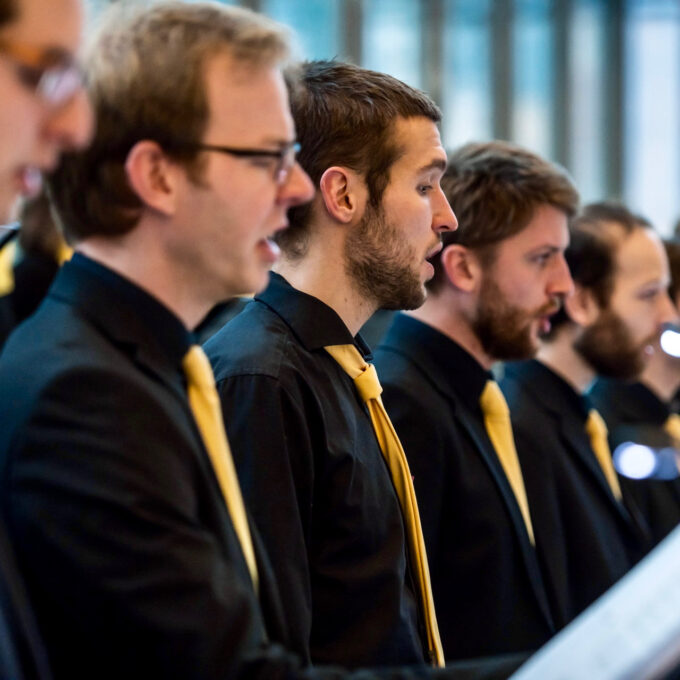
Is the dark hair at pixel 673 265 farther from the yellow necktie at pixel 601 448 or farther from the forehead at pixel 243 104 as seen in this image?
the forehead at pixel 243 104

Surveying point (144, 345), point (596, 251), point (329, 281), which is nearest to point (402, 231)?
point (329, 281)

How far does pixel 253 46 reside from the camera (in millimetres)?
1613

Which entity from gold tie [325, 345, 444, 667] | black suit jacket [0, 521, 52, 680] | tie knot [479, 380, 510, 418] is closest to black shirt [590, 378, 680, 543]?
tie knot [479, 380, 510, 418]

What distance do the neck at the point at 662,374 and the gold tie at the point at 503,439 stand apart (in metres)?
1.41

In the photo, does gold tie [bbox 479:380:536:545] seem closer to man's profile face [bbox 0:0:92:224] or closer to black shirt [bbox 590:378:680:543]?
black shirt [bbox 590:378:680:543]

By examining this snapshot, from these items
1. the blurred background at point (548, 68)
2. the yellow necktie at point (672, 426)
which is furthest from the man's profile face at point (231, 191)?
the blurred background at point (548, 68)

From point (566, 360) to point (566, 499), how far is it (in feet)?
1.82

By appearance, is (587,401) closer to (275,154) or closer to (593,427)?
(593,427)

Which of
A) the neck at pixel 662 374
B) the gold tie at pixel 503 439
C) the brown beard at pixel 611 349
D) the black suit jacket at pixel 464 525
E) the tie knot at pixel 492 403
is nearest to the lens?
the black suit jacket at pixel 464 525

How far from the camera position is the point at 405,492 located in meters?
2.16

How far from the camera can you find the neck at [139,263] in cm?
155

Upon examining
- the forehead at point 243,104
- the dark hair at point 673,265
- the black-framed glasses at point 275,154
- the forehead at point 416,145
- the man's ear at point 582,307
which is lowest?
the dark hair at point 673,265

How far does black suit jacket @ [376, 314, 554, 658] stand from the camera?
2502 mm

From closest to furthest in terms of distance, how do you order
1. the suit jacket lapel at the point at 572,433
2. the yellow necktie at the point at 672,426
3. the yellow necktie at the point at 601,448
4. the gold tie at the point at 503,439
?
the gold tie at the point at 503,439
the suit jacket lapel at the point at 572,433
the yellow necktie at the point at 601,448
the yellow necktie at the point at 672,426
